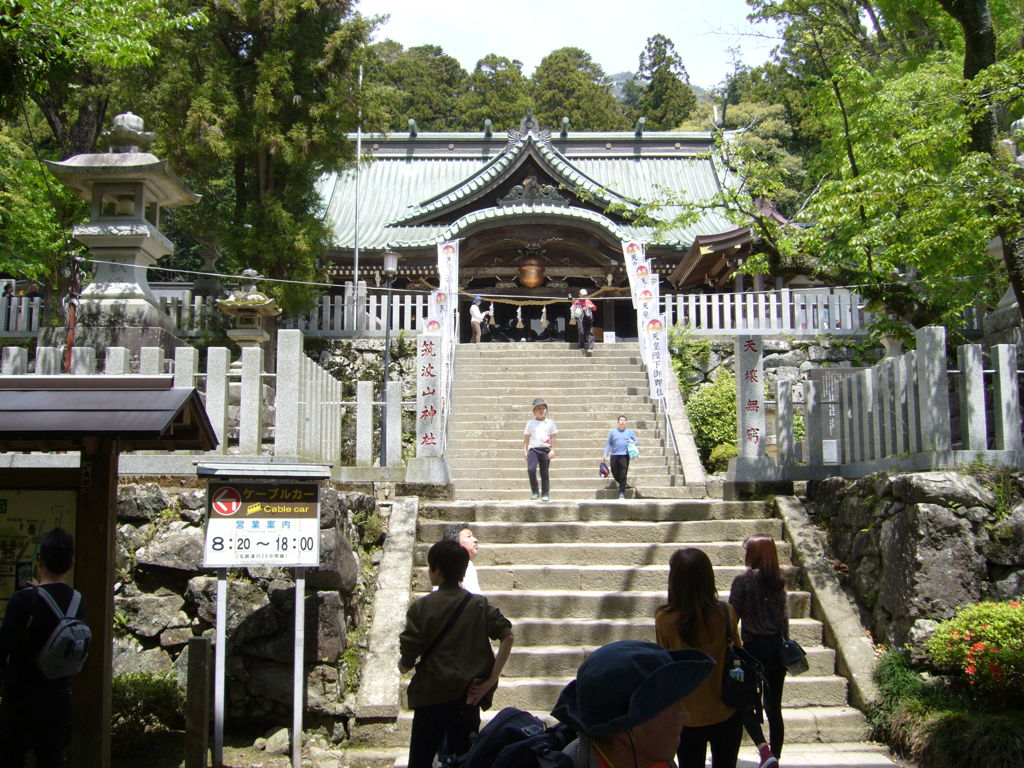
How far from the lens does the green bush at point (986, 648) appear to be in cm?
565

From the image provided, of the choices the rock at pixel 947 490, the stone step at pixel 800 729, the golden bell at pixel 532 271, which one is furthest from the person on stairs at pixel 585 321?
the stone step at pixel 800 729

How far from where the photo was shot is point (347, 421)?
1497 cm

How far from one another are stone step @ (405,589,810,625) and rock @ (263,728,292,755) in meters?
1.87

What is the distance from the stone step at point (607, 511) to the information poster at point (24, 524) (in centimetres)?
380

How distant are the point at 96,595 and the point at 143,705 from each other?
4.73 feet

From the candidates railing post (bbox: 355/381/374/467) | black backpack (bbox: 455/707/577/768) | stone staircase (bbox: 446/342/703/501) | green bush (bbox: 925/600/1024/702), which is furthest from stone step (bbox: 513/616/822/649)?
black backpack (bbox: 455/707/577/768)

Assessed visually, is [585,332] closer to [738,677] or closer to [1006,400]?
[1006,400]

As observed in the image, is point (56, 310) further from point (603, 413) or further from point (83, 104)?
point (603, 413)

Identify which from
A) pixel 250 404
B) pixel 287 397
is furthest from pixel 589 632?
pixel 250 404

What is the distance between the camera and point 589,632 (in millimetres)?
7051

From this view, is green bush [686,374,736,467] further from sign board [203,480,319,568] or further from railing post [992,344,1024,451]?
sign board [203,480,319,568]

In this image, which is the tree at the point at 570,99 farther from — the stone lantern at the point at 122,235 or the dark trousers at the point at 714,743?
the dark trousers at the point at 714,743

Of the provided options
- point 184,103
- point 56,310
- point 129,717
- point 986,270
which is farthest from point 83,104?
point 986,270

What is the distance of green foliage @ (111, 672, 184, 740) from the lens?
5.99m
